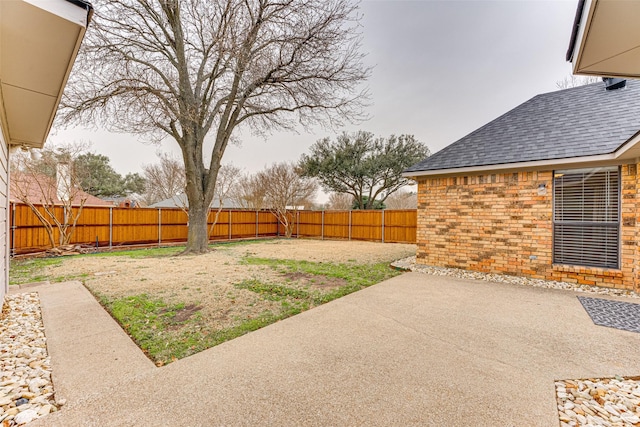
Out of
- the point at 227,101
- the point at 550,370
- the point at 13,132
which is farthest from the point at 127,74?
the point at 550,370

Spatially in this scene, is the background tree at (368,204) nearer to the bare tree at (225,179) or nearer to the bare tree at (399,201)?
the bare tree at (399,201)

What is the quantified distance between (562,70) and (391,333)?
43.4 feet

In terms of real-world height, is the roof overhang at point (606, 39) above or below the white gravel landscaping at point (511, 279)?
above

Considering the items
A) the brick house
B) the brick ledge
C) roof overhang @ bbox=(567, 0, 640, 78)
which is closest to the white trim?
roof overhang @ bbox=(567, 0, 640, 78)

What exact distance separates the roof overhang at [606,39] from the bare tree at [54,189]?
12.9 meters

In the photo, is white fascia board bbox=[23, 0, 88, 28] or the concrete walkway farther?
the concrete walkway

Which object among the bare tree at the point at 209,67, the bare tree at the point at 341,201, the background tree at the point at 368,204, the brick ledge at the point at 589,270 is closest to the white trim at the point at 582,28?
the brick ledge at the point at 589,270

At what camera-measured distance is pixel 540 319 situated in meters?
3.56

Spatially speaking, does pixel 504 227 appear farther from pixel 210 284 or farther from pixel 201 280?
pixel 201 280

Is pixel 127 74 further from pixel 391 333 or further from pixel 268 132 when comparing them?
pixel 391 333

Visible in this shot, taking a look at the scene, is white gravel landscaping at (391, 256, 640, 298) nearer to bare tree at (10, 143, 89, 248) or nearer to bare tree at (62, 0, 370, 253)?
bare tree at (62, 0, 370, 253)

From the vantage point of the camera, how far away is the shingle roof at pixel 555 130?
5.32 m

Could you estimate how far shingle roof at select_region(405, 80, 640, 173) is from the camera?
5316mm

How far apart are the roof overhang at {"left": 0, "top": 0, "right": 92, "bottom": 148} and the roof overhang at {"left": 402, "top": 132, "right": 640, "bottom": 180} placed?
6.43 m
